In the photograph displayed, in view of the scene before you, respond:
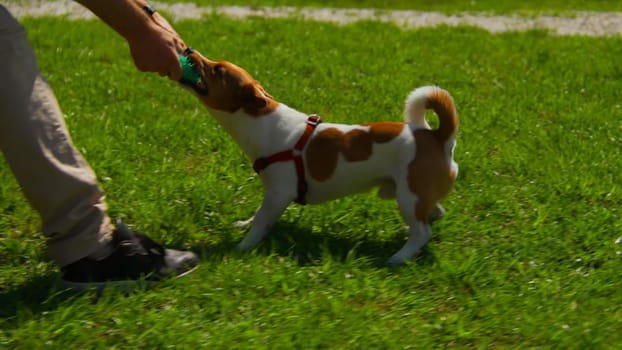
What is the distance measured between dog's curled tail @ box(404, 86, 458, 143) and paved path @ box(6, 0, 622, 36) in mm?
5289

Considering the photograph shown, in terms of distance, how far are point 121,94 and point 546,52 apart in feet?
12.1

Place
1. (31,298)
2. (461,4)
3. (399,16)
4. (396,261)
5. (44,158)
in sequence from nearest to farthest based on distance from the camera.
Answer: (44,158)
(31,298)
(396,261)
(399,16)
(461,4)

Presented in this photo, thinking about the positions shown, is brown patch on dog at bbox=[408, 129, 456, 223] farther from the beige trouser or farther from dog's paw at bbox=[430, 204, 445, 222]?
the beige trouser

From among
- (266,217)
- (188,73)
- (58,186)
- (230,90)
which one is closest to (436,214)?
(266,217)

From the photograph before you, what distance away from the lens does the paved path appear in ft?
30.3

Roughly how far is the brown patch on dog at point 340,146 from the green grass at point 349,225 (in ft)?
1.03

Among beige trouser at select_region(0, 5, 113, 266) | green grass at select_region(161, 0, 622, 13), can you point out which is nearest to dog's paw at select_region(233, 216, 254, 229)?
beige trouser at select_region(0, 5, 113, 266)

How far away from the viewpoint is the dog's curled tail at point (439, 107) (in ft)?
12.6

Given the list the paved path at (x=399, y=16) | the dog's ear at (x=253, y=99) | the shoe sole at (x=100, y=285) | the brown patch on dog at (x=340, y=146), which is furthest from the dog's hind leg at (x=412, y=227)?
the paved path at (x=399, y=16)

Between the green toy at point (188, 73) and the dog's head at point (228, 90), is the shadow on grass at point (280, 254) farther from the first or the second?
the green toy at point (188, 73)

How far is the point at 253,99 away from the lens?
12.9 feet

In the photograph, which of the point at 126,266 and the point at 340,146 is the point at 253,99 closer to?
the point at 340,146

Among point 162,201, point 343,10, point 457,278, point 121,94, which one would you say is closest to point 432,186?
point 457,278

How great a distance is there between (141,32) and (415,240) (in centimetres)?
143
